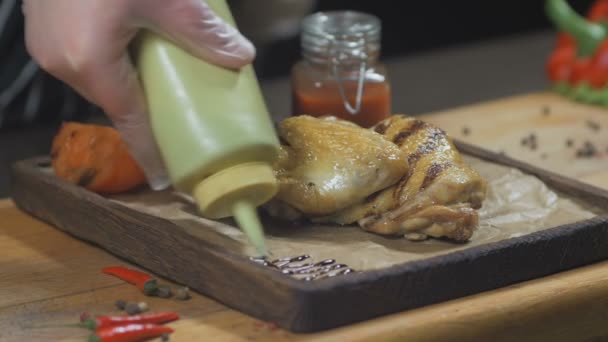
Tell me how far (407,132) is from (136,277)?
2.00 feet

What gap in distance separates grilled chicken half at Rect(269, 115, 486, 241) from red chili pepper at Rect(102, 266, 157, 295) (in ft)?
0.90

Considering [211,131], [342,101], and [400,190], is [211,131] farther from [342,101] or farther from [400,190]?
[342,101]

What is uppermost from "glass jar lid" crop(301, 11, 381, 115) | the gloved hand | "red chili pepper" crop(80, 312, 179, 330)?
the gloved hand

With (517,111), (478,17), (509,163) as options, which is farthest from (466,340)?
(478,17)

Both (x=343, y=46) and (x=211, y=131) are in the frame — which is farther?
(x=343, y=46)

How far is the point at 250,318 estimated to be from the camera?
1712mm

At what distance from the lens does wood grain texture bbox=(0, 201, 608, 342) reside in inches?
65.6

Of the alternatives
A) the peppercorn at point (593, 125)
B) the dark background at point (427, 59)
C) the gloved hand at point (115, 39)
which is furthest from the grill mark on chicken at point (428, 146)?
the dark background at point (427, 59)

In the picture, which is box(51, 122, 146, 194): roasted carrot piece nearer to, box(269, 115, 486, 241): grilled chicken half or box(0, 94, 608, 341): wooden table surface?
box(0, 94, 608, 341): wooden table surface

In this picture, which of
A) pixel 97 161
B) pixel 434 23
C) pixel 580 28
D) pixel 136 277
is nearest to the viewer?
pixel 136 277

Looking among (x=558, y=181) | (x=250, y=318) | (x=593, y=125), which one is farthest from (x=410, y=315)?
(x=593, y=125)

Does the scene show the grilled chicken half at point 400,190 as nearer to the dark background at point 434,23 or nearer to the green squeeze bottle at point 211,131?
the green squeeze bottle at point 211,131

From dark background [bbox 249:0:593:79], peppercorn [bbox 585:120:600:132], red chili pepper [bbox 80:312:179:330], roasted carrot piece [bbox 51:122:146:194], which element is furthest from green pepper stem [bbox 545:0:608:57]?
red chili pepper [bbox 80:312:179:330]

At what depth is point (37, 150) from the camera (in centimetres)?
288
